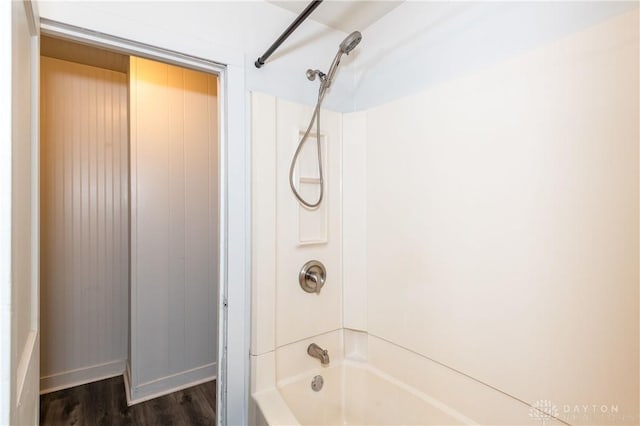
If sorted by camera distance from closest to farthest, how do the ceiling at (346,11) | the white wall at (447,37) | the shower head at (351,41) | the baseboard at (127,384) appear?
the white wall at (447,37) < the shower head at (351,41) < the ceiling at (346,11) < the baseboard at (127,384)

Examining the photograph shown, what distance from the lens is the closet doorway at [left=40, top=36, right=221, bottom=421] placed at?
221 cm

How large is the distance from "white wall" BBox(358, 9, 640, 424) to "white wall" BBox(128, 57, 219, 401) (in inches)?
66.5

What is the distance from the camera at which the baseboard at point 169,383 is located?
86.4 inches

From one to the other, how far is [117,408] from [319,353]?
5.62 ft

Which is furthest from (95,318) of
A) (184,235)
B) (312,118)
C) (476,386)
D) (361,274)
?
(476,386)

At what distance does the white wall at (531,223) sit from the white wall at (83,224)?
2351mm

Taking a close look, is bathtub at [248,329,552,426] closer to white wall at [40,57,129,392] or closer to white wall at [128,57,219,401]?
white wall at [128,57,219,401]

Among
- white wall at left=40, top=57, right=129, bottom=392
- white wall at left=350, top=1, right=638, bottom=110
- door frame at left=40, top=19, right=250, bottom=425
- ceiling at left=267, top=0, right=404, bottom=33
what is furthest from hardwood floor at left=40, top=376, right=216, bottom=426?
ceiling at left=267, top=0, right=404, bottom=33

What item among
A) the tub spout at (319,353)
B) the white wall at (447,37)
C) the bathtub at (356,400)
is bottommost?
the bathtub at (356,400)

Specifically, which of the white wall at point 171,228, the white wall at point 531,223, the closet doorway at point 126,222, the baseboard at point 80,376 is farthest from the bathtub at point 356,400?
the baseboard at point 80,376

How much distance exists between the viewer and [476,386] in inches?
46.0

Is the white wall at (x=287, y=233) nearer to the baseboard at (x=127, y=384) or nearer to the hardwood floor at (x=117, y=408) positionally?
the hardwood floor at (x=117, y=408)

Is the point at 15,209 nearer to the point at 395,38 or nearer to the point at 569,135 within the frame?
the point at 569,135

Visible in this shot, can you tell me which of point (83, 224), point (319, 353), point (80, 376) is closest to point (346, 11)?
point (319, 353)
